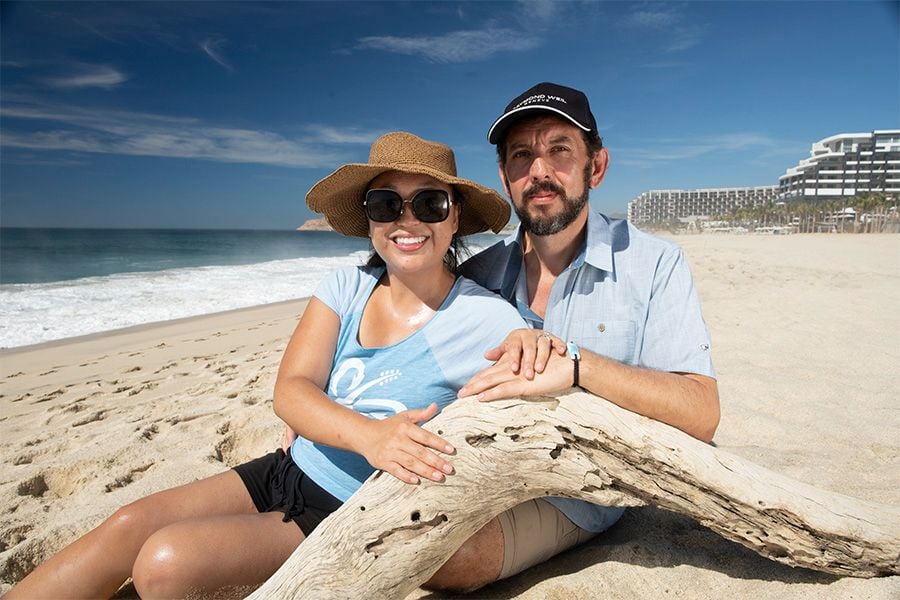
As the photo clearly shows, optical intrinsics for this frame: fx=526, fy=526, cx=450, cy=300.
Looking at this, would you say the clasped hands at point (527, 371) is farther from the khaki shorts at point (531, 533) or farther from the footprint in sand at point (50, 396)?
the footprint in sand at point (50, 396)

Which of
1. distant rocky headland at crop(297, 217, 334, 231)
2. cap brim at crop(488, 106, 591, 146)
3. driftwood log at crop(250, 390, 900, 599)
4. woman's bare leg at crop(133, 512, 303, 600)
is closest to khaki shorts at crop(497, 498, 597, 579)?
driftwood log at crop(250, 390, 900, 599)

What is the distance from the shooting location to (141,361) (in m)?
7.26

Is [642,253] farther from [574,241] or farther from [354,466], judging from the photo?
[354,466]

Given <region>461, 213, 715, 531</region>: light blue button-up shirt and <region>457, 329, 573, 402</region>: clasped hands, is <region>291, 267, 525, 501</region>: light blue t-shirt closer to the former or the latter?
<region>457, 329, 573, 402</region>: clasped hands

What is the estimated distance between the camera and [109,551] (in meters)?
1.98

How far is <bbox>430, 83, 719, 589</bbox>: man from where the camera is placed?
72.8 inches

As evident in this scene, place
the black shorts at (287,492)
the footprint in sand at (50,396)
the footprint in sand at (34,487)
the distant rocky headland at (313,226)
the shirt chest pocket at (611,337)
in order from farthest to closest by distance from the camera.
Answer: the distant rocky headland at (313,226)
the footprint in sand at (50,396)
the footprint in sand at (34,487)
the shirt chest pocket at (611,337)
the black shorts at (287,492)

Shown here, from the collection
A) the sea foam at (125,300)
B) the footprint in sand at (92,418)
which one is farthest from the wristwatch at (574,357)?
the sea foam at (125,300)

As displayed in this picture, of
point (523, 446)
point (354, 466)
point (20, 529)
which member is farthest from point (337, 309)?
point (20, 529)

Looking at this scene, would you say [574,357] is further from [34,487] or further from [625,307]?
[34,487]

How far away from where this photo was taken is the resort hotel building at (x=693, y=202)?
410 ft

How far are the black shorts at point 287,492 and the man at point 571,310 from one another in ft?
1.81

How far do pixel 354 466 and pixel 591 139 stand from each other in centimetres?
187

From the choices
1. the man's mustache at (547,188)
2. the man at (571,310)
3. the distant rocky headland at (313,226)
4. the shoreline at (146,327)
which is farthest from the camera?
the distant rocky headland at (313,226)
